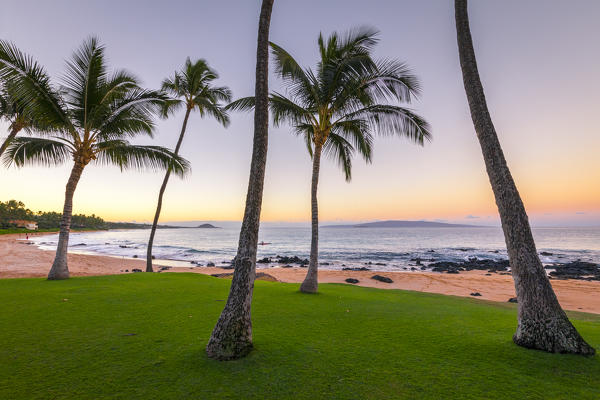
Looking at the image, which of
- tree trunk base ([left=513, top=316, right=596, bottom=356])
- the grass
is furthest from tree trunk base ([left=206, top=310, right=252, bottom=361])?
tree trunk base ([left=513, top=316, right=596, bottom=356])

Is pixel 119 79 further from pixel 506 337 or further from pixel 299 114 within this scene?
pixel 506 337

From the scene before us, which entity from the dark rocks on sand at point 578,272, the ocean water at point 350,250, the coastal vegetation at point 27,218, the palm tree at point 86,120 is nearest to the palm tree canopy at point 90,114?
the palm tree at point 86,120

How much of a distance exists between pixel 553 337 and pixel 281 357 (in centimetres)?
381

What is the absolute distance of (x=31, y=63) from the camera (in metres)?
8.62

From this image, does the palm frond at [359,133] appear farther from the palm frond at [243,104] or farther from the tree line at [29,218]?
the tree line at [29,218]

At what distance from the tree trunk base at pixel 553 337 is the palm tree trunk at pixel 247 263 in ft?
13.2

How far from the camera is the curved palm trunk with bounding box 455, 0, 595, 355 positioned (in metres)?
3.83

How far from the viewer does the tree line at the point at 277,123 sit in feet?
12.9

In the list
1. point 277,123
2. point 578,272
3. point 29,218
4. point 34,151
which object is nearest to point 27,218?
point 29,218

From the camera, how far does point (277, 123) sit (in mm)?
10797

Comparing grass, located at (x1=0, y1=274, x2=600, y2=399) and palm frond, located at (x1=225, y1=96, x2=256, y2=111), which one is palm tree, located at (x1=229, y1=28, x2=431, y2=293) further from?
grass, located at (x1=0, y1=274, x2=600, y2=399)

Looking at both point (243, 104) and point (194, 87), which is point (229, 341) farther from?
point (194, 87)

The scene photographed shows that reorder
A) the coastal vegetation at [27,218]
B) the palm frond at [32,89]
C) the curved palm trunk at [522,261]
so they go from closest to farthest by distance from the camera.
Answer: the curved palm trunk at [522,261] → the palm frond at [32,89] → the coastal vegetation at [27,218]

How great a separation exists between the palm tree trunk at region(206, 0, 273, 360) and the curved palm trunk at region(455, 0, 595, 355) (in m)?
3.76
